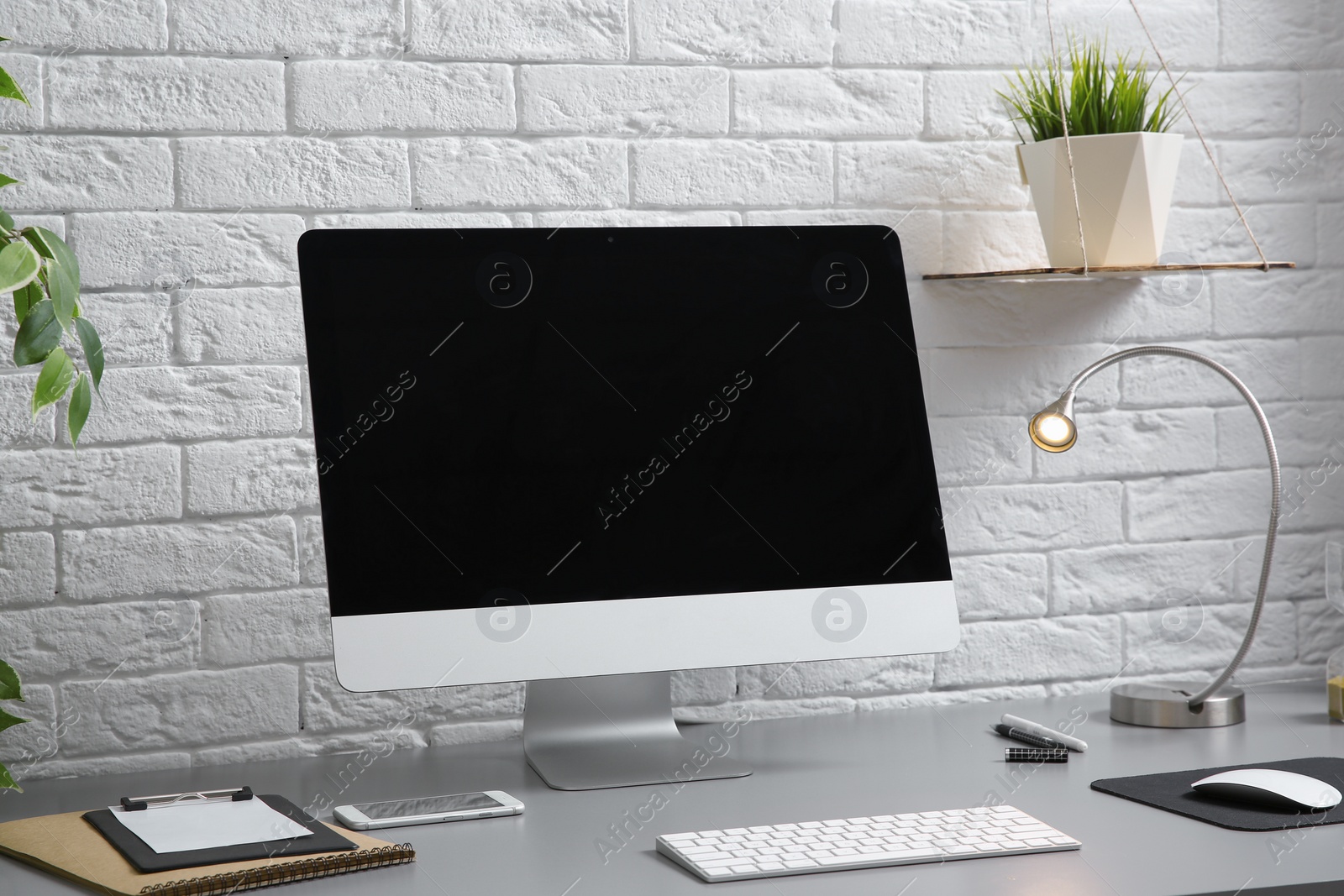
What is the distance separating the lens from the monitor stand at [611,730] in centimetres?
128

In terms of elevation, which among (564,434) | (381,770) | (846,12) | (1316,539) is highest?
(846,12)

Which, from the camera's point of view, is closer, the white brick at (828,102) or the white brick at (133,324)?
the white brick at (133,324)

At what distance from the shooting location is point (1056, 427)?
1.40 m

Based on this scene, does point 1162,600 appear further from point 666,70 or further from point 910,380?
point 666,70

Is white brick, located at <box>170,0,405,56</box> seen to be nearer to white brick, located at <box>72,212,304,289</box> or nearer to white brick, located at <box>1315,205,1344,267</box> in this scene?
white brick, located at <box>72,212,304,289</box>

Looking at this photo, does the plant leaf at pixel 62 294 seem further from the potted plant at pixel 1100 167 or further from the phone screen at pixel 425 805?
the potted plant at pixel 1100 167

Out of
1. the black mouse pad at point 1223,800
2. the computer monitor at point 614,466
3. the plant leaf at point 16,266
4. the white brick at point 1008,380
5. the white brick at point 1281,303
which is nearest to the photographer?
the plant leaf at point 16,266

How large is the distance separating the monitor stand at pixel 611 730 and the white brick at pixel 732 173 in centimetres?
60

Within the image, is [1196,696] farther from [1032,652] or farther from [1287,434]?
[1287,434]

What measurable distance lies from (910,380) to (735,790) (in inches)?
18.6

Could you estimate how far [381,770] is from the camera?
4.51ft

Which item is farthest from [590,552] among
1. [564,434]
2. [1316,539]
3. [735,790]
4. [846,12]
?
[1316,539]

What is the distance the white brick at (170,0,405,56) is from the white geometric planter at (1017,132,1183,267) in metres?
0.80

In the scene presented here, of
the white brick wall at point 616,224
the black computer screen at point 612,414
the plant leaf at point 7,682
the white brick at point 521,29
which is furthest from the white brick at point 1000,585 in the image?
the plant leaf at point 7,682
